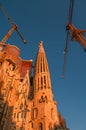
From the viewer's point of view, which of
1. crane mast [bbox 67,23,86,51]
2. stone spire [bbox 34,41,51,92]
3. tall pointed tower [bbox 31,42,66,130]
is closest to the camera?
crane mast [bbox 67,23,86,51]

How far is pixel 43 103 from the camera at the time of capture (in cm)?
4569

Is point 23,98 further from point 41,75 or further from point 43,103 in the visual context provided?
point 41,75

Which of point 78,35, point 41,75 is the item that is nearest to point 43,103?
point 41,75

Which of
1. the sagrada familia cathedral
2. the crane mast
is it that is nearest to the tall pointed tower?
the sagrada familia cathedral

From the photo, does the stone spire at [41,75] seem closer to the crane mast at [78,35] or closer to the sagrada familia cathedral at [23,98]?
the sagrada familia cathedral at [23,98]

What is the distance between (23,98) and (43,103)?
4.21m

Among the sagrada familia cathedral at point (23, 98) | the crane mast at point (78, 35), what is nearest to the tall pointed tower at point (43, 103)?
the sagrada familia cathedral at point (23, 98)

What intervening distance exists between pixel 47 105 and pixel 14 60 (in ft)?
44.9

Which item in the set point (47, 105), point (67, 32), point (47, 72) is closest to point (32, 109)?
point (47, 105)

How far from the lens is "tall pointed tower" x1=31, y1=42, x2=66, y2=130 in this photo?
42.3 metres

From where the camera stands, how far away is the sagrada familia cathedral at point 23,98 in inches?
1609

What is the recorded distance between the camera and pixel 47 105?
149ft

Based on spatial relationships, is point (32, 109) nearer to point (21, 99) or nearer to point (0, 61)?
point (21, 99)

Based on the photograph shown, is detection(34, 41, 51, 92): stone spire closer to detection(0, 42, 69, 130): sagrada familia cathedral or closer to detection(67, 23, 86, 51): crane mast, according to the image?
detection(0, 42, 69, 130): sagrada familia cathedral
